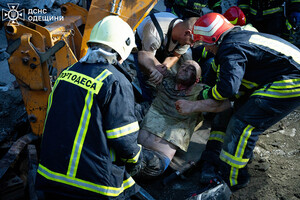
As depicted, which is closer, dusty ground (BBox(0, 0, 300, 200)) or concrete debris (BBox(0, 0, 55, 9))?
dusty ground (BBox(0, 0, 300, 200))

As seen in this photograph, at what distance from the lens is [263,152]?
3963mm

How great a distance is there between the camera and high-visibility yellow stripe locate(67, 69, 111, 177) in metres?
1.99

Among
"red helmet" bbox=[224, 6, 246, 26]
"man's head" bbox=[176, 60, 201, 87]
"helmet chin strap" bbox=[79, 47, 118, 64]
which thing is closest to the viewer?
"helmet chin strap" bbox=[79, 47, 118, 64]

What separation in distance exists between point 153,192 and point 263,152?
179 centimetres

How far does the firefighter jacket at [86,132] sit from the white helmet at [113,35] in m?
0.21

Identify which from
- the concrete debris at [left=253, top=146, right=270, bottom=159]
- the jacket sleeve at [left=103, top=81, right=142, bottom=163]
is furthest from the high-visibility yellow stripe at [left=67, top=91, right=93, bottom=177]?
the concrete debris at [left=253, top=146, right=270, bottom=159]

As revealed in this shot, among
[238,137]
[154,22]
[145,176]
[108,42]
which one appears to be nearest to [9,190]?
[145,176]

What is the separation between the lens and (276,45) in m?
2.95

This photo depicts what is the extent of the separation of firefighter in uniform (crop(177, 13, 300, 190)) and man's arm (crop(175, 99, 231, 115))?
0.13m

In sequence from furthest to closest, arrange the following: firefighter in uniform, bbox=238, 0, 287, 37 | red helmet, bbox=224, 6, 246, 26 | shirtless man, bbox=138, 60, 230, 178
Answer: firefighter in uniform, bbox=238, 0, 287, 37 → red helmet, bbox=224, 6, 246, 26 → shirtless man, bbox=138, 60, 230, 178

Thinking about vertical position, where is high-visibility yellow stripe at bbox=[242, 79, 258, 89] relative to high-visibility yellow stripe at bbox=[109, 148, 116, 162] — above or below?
above

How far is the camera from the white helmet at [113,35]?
7.07ft

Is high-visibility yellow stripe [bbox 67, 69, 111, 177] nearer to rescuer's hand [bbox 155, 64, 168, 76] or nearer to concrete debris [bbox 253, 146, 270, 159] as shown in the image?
rescuer's hand [bbox 155, 64, 168, 76]

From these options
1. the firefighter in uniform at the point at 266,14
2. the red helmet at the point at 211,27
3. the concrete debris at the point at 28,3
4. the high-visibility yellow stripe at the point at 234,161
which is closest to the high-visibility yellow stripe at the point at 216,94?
the red helmet at the point at 211,27
